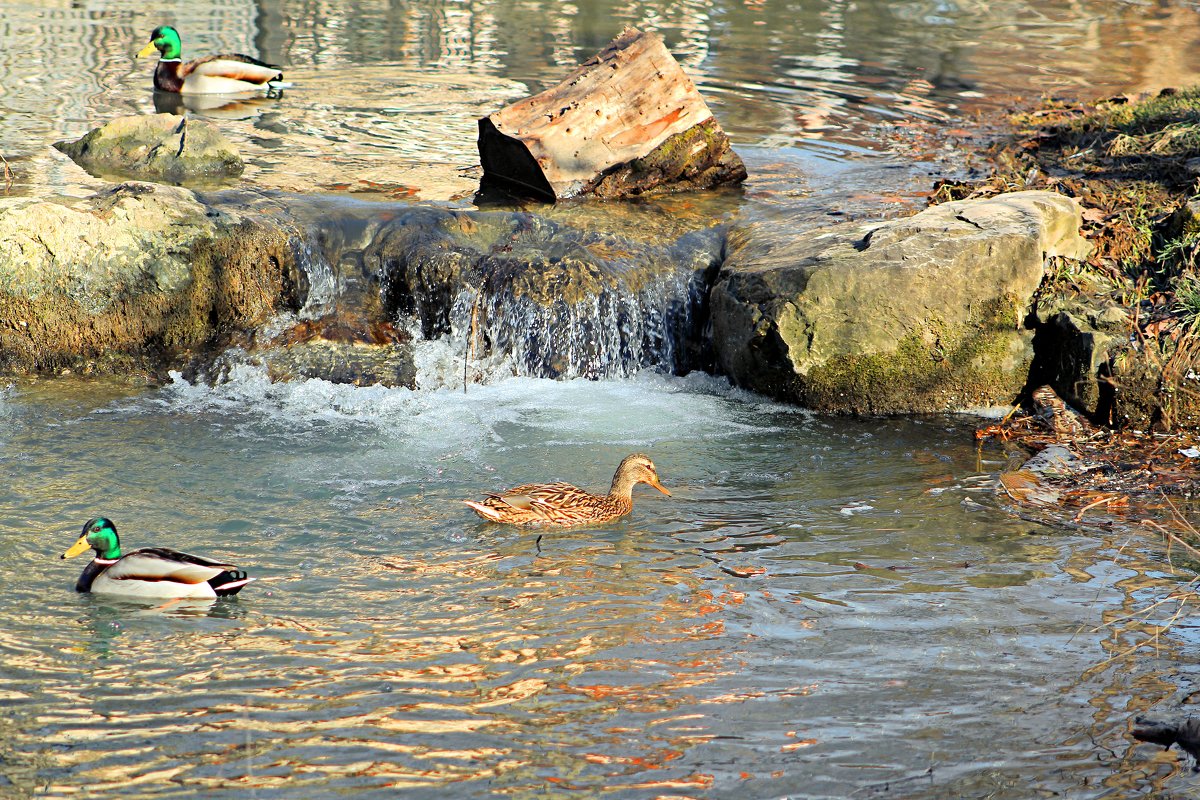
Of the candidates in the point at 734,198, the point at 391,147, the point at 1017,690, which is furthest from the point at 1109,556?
the point at 391,147

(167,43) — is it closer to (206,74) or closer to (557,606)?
(206,74)

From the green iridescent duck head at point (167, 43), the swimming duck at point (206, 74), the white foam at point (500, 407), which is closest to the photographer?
the white foam at point (500, 407)

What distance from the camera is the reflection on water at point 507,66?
41.8 feet

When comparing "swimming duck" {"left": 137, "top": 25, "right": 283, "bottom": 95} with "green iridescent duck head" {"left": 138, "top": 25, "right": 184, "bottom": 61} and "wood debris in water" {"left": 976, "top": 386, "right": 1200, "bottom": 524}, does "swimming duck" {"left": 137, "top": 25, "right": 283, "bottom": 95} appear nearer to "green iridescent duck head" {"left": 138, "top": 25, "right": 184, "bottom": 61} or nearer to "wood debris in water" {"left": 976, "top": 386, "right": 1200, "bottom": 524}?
"green iridescent duck head" {"left": 138, "top": 25, "right": 184, "bottom": 61}

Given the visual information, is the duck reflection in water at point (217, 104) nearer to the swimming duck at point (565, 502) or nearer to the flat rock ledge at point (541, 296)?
the flat rock ledge at point (541, 296)

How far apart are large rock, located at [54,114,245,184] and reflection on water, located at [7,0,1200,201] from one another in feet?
0.89

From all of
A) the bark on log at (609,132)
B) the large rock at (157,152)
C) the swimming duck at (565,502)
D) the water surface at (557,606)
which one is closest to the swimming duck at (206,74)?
the large rock at (157,152)

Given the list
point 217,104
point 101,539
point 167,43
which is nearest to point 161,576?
point 101,539

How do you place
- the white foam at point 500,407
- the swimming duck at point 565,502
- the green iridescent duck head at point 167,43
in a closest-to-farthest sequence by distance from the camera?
the swimming duck at point 565,502 < the white foam at point 500,407 < the green iridescent duck head at point 167,43

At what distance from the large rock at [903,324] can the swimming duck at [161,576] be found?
166 inches

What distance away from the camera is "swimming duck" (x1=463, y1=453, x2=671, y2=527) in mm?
6477

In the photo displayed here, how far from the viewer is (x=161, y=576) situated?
5637 millimetres

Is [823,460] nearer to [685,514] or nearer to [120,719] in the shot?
[685,514]

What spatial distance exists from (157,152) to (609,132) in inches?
169
